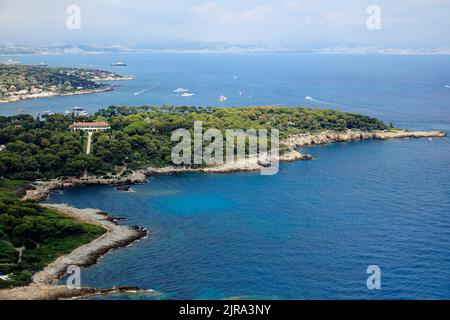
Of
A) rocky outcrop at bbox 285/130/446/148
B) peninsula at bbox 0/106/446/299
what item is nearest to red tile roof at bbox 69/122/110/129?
peninsula at bbox 0/106/446/299

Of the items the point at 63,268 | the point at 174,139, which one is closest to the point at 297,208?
the point at 63,268

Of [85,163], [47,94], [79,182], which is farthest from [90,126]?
[47,94]

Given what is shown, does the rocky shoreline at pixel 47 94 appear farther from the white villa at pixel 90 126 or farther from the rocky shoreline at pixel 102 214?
the rocky shoreline at pixel 102 214

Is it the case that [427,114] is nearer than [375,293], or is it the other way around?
[375,293]

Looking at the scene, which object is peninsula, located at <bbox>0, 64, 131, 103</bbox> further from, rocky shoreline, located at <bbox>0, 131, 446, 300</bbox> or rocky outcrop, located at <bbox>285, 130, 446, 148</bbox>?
rocky outcrop, located at <bbox>285, 130, 446, 148</bbox>

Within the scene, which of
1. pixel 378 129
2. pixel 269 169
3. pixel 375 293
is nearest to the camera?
pixel 375 293

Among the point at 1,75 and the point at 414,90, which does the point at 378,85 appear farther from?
the point at 1,75
